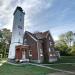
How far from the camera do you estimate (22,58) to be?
109 feet

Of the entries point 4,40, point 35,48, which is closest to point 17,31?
point 35,48

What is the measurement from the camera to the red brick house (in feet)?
109

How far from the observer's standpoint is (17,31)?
35406 mm

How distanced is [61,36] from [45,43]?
1081 inches

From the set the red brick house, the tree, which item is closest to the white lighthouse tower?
the red brick house

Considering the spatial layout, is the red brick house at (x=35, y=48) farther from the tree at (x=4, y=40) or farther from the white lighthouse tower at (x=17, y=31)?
the tree at (x=4, y=40)

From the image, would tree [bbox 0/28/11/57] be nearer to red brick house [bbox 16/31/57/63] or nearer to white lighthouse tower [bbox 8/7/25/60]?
white lighthouse tower [bbox 8/7/25/60]

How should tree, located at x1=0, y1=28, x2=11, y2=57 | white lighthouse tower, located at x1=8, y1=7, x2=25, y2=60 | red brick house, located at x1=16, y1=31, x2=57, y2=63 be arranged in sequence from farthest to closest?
tree, located at x1=0, y1=28, x2=11, y2=57 < white lighthouse tower, located at x1=8, y1=7, x2=25, y2=60 < red brick house, located at x1=16, y1=31, x2=57, y2=63

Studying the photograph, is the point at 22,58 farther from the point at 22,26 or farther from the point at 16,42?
the point at 22,26

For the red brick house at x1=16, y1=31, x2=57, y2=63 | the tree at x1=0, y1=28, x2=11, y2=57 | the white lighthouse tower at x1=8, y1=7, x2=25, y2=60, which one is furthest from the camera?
the tree at x1=0, y1=28, x2=11, y2=57

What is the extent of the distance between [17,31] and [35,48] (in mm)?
5978

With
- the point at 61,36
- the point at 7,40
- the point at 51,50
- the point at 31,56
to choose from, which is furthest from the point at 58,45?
the point at 31,56

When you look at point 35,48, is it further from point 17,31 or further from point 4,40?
point 4,40

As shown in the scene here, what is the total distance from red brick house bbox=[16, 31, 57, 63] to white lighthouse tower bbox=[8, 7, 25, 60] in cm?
108
